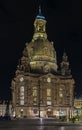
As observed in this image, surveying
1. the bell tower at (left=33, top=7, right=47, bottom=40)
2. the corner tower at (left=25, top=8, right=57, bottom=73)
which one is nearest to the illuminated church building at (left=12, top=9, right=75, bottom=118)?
the corner tower at (left=25, top=8, right=57, bottom=73)

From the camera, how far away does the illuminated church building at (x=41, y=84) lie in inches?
5871

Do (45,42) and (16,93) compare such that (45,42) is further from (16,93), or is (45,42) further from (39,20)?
(16,93)

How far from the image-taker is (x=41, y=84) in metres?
153

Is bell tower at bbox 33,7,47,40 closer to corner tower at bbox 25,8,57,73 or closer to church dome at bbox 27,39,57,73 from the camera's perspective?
corner tower at bbox 25,8,57,73

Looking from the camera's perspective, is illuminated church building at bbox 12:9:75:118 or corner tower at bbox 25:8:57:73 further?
corner tower at bbox 25:8:57:73

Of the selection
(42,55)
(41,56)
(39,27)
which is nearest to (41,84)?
(41,56)

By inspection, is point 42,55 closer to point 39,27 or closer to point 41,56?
point 41,56

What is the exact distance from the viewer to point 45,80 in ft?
504

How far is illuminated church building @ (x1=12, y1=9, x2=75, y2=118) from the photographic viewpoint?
149 meters

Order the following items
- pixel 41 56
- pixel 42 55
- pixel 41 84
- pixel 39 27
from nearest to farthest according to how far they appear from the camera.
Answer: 1. pixel 41 84
2. pixel 42 55
3. pixel 41 56
4. pixel 39 27

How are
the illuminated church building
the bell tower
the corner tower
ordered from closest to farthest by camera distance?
1. the illuminated church building
2. the corner tower
3. the bell tower

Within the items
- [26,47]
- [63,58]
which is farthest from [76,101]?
[26,47]

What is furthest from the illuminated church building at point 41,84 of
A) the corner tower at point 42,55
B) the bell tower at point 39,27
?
the bell tower at point 39,27

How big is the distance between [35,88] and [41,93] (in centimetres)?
325
